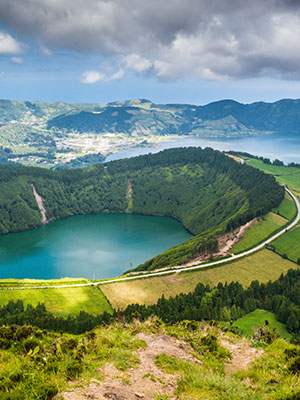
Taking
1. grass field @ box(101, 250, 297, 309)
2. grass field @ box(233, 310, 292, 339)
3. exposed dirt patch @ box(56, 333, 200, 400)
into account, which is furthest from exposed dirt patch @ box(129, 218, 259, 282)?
exposed dirt patch @ box(56, 333, 200, 400)

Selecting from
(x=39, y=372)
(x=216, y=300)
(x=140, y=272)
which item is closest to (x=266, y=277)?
(x=216, y=300)

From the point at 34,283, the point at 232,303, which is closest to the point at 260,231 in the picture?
the point at 232,303

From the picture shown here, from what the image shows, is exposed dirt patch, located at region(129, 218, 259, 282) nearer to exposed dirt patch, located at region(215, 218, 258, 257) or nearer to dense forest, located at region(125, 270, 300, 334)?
exposed dirt patch, located at region(215, 218, 258, 257)

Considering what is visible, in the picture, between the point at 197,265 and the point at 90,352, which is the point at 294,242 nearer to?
the point at 197,265

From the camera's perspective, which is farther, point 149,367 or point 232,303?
point 232,303

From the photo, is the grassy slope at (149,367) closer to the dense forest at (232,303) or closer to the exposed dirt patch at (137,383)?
the exposed dirt patch at (137,383)

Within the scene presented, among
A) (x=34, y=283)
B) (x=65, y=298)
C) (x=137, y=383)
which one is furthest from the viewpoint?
(x=34, y=283)

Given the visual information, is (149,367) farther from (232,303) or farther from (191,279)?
(191,279)
